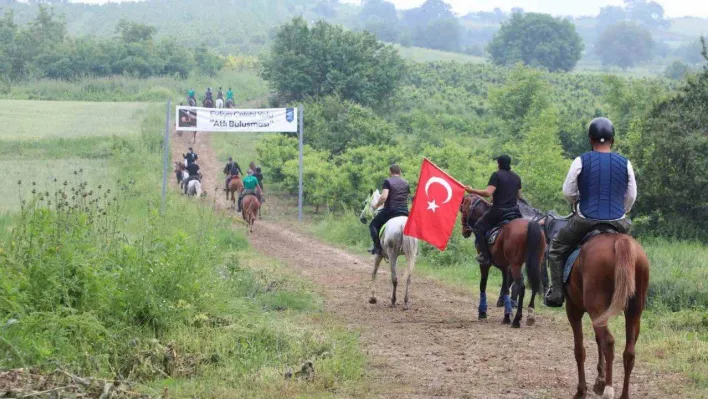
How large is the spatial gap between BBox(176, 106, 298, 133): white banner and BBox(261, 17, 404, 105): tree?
68.3 feet

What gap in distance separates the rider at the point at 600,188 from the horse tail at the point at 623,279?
0.53 m

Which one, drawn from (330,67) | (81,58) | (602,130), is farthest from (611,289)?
(81,58)

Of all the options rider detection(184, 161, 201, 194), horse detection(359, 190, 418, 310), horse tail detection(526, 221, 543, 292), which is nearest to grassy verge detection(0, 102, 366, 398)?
horse tail detection(526, 221, 543, 292)

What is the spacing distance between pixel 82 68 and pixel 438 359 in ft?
200

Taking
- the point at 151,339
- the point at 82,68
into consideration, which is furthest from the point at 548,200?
the point at 82,68

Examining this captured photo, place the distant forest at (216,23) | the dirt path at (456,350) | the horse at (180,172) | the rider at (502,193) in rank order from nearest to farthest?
the dirt path at (456,350) < the rider at (502,193) < the horse at (180,172) < the distant forest at (216,23)

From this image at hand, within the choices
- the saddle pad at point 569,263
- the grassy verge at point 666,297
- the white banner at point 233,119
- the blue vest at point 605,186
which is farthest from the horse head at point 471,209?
the white banner at point 233,119

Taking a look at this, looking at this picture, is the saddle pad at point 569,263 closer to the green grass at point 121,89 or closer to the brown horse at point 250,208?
the brown horse at point 250,208

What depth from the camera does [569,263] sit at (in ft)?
27.8

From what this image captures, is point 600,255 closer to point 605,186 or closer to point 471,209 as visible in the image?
point 605,186

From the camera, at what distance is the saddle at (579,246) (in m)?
8.16

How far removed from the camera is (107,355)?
814 cm

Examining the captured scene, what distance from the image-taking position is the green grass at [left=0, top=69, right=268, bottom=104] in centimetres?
6062

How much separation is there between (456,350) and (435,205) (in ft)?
10.4
